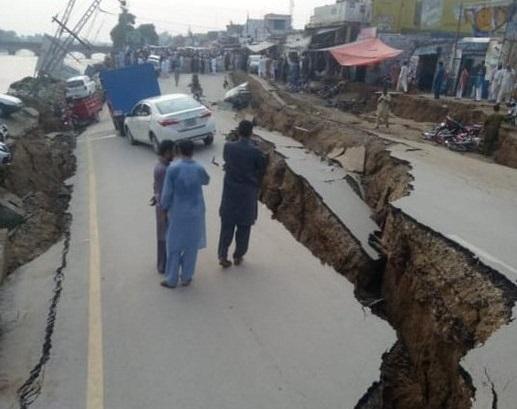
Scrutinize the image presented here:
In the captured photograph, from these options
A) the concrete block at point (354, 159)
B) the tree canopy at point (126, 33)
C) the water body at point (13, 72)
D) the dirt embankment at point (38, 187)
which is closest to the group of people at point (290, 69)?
the dirt embankment at point (38, 187)

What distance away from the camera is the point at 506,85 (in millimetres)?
18984

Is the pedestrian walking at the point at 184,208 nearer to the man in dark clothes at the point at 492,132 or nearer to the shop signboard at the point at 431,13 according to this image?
the man in dark clothes at the point at 492,132

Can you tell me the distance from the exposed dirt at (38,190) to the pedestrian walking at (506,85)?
15.8m

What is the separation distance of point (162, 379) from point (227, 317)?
1.21 metres

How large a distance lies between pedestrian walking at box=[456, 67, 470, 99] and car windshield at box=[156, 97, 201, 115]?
13472 mm

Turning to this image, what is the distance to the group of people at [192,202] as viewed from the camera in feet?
18.1

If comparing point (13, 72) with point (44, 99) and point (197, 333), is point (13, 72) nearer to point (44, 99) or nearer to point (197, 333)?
point (44, 99)

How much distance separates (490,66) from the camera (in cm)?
2059

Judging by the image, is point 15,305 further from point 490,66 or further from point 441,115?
point 490,66

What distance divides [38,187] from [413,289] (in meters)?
8.16

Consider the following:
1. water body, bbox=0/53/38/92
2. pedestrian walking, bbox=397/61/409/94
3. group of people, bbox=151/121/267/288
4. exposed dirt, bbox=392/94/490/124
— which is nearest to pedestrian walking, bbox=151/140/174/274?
group of people, bbox=151/121/267/288

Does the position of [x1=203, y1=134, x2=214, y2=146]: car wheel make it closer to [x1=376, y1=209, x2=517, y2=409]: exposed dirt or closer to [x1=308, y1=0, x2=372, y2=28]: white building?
[x1=376, y1=209, x2=517, y2=409]: exposed dirt

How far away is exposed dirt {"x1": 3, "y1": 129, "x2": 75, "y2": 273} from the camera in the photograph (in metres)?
7.51

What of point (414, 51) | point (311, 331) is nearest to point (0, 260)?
point (311, 331)
